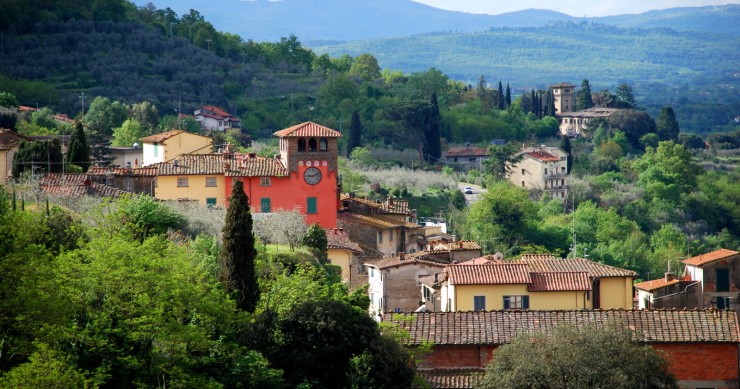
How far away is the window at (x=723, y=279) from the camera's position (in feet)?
152

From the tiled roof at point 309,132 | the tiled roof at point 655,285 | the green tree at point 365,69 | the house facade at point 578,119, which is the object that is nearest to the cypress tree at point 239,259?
the tiled roof at point 655,285

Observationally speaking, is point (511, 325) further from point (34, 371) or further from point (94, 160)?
point (94, 160)

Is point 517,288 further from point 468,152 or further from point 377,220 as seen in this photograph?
point 468,152

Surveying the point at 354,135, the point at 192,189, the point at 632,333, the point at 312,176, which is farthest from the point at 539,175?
the point at 632,333

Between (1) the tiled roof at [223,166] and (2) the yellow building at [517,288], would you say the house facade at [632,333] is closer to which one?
(2) the yellow building at [517,288]

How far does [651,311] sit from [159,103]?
70750 millimetres

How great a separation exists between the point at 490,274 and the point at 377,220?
15856 mm

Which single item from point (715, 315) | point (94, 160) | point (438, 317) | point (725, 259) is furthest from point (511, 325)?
point (94, 160)

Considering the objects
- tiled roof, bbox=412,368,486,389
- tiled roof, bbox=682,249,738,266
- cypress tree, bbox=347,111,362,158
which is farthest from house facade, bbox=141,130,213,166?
cypress tree, bbox=347,111,362,158

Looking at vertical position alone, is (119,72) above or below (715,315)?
above

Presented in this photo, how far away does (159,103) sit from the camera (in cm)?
9919

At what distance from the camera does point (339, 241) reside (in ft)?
153

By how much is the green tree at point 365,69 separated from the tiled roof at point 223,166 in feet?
284

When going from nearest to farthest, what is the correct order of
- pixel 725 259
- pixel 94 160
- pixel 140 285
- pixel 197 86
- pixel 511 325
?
pixel 140 285 < pixel 511 325 < pixel 725 259 < pixel 94 160 < pixel 197 86
